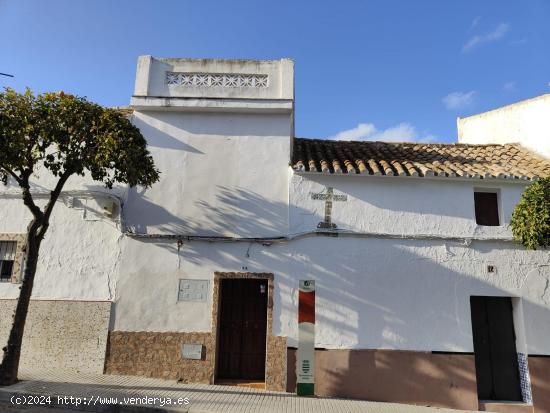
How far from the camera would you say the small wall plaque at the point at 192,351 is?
750cm

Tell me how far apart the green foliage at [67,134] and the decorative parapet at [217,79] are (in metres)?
2.36

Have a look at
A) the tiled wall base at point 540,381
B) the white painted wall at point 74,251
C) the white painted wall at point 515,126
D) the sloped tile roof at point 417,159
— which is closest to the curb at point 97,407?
the white painted wall at point 74,251

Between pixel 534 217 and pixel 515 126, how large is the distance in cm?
418

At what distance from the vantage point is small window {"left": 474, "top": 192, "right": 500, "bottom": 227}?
820 centimetres

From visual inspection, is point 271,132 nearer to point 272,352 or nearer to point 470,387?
point 272,352

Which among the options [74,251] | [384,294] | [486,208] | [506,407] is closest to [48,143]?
[74,251]

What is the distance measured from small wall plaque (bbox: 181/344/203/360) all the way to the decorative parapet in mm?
5243

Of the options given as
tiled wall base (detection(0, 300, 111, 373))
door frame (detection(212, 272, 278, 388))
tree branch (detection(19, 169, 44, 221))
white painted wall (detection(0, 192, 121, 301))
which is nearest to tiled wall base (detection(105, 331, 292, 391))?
door frame (detection(212, 272, 278, 388))

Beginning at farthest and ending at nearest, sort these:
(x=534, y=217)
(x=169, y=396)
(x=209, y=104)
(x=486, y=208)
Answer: (x=209, y=104)
(x=486, y=208)
(x=534, y=217)
(x=169, y=396)

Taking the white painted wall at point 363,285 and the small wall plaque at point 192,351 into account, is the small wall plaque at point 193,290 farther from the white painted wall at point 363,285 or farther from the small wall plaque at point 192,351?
the small wall plaque at point 192,351

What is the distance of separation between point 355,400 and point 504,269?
3712 mm

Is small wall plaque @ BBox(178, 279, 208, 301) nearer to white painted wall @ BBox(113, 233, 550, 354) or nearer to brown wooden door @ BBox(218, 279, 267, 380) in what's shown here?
white painted wall @ BBox(113, 233, 550, 354)

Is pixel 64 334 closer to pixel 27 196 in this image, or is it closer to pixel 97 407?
pixel 97 407

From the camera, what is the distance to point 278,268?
7746mm
